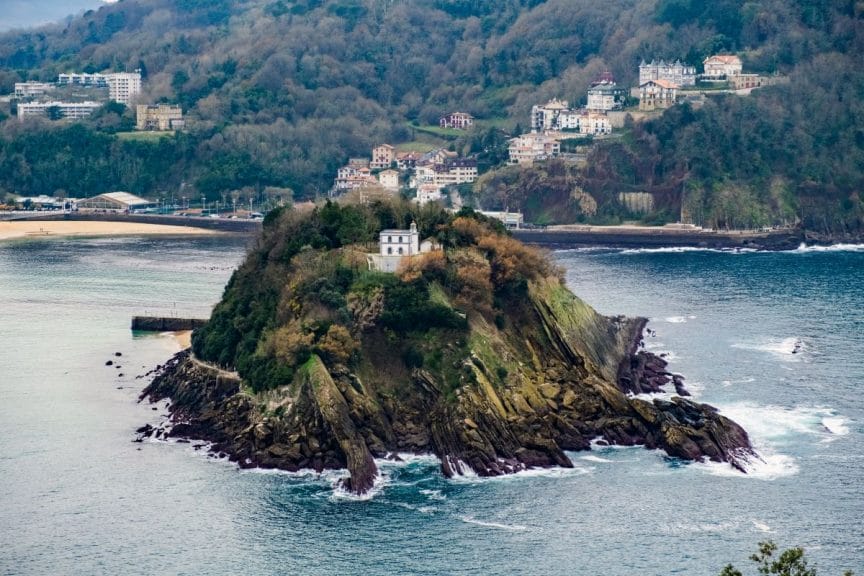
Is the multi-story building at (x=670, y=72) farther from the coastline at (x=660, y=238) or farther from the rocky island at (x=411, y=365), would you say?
the rocky island at (x=411, y=365)

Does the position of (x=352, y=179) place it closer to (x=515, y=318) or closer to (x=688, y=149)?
(x=688, y=149)

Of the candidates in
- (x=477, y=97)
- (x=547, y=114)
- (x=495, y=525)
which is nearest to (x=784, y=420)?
(x=495, y=525)

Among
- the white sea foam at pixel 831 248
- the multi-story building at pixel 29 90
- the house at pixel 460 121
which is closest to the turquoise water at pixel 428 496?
the white sea foam at pixel 831 248

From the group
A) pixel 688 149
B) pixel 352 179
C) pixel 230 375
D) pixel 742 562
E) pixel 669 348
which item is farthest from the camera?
pixel 352 179

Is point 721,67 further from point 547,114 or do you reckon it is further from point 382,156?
point 382,156

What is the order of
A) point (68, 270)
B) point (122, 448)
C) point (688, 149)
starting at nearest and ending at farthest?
point (122, 448) → point (68, 270) → point (688, 149)

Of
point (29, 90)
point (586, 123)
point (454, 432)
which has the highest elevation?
point (29, 90)

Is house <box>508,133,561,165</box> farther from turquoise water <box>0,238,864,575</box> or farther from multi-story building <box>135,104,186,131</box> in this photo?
turquoise water <box>0,238,864,575</box>

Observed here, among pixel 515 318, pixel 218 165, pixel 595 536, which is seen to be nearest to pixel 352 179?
pixel 218 165
